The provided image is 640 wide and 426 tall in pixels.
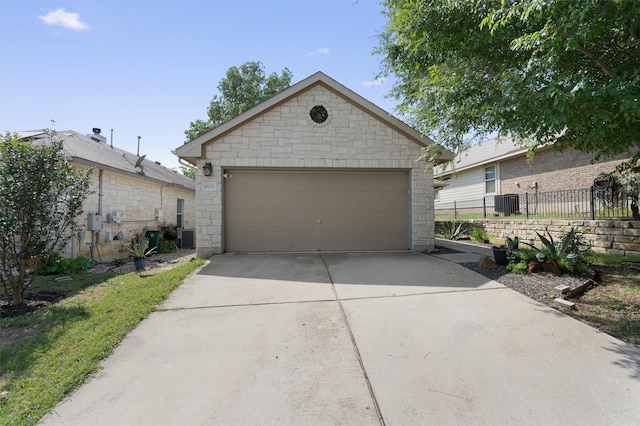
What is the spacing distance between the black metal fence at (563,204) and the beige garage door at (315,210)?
5074 millimetres

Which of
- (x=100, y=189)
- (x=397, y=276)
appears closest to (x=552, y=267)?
(x=397, y=276)

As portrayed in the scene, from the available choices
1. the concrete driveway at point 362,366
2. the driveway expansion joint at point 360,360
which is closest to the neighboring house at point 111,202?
the concrete driveway at point 362,366

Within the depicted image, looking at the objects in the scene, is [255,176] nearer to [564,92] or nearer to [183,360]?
[183,360]

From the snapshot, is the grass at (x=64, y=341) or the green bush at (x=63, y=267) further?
the green bush at (x=63, y=267)

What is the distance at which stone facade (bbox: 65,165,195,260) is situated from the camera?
823cm

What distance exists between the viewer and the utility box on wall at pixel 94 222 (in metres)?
8.16

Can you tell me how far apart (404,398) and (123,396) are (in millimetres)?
2211

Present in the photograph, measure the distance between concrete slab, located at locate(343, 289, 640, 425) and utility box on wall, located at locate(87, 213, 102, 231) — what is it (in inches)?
318

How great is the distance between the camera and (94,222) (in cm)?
820

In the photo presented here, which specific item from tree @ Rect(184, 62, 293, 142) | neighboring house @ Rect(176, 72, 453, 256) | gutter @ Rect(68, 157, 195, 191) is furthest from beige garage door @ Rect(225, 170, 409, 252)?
tree @ Rect(184, 62, 293, 142)

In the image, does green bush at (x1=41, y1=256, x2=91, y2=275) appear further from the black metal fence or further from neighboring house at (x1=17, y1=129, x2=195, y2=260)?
the black metal fence

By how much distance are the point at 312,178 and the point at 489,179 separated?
12.1 metres

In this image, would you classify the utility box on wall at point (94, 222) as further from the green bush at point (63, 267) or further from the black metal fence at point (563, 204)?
the black metal fence at point (563, 204)

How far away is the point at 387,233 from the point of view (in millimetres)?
8781
